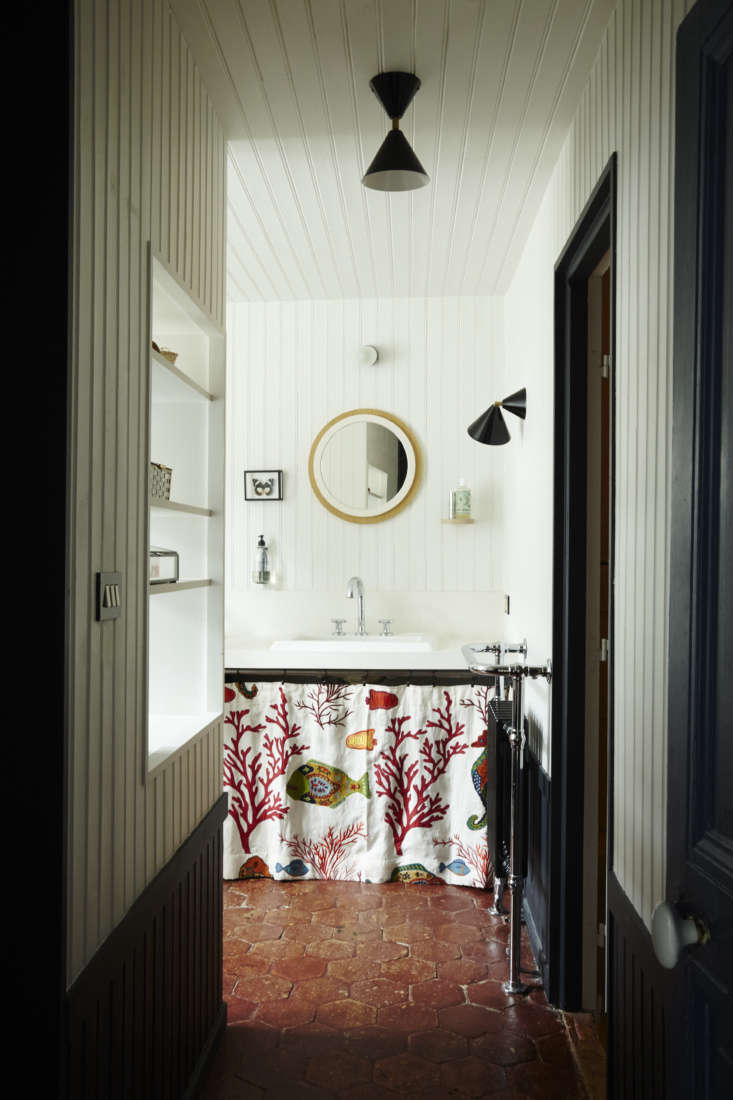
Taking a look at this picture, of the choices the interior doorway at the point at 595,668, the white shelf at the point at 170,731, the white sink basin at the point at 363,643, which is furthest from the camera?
the white sink basin at the point at 363,643

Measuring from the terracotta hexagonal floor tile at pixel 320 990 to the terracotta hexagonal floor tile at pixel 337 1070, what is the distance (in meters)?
0.26

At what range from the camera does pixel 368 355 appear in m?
3.96

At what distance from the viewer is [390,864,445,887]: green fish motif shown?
3258mm

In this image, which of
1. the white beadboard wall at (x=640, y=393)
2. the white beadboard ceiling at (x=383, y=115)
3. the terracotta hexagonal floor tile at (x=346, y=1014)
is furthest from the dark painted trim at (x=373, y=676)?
the white beadboard ceiling at (x=383, y=115)

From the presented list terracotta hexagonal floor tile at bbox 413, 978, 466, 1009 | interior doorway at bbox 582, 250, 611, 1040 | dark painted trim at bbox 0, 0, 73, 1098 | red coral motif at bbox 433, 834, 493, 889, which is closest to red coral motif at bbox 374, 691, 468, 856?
red coral motif at bbox 433, 834, 493, 889

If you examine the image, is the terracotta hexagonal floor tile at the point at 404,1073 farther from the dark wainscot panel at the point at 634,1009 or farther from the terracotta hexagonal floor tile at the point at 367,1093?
the dark wainscot panel at the point at 634,1009

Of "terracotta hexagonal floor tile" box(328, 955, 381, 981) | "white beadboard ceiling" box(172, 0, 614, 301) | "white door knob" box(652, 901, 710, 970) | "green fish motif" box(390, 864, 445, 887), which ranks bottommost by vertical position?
"terracotta hexagonal floor tile" box(328, 955, 381, 981)

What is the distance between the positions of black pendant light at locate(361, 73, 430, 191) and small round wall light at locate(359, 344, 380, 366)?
5.78 feet

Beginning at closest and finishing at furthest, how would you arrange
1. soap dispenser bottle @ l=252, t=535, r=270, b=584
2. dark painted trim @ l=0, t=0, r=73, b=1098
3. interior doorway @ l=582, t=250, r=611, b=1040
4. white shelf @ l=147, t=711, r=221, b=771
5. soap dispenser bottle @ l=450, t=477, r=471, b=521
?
dark painted trim @ l=0, t=0, r=73, b=1098 → white shelf @ l=147, t=711, r=221, b=771 → interior doorway @ l=582, t=250, r=611, b=1040 → soap dispenser bottle @ l=450, t=477, r=471, b=521 → soap dispenser bottle @ l=252, t=535, r=270, b=584

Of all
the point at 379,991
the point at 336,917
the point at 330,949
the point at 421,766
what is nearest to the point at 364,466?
the point at 421,766

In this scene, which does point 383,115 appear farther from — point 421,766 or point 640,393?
point 421,766

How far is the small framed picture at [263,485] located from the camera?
4016mm

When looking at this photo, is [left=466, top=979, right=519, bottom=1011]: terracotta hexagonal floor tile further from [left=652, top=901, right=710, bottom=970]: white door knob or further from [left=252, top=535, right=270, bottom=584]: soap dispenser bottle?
[left=252, top=535, right=270, bottom=584]: soap dispenser bottle

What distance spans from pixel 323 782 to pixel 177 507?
5.78ft
